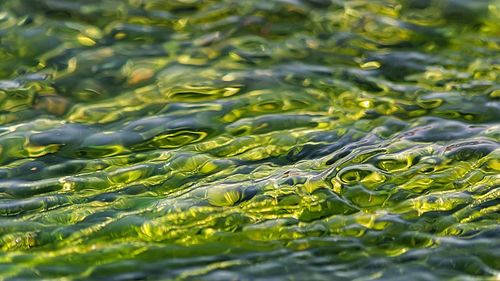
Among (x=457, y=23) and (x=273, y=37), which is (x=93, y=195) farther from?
(x=457, y=23)

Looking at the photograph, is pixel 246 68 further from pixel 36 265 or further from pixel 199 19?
pixel 36 265

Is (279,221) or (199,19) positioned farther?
(199,19)

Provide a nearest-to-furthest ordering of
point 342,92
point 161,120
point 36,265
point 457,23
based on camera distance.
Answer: point 36,265, point 161,120, point 342,92, point 457,23

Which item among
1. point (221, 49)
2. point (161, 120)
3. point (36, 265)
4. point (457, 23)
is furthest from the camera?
point (457, 23)

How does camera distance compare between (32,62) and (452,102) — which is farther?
(32,62)

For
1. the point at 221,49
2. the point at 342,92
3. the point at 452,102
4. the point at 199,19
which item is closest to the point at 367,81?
the point at 342,92

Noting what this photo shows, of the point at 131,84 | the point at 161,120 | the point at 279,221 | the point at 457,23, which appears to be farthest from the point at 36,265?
the point at 457,23
